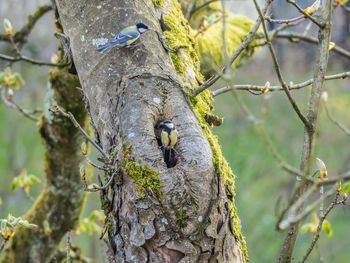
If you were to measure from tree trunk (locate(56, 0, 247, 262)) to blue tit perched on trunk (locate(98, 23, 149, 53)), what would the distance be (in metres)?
0.03

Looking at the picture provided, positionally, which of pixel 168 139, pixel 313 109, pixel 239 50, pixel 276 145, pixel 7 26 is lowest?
pixel 168 139

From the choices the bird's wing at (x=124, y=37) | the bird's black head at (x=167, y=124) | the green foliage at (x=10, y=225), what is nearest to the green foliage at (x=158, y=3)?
the bird's wing at (x=124, y=37)

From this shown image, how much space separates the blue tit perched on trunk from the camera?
1.52 metres

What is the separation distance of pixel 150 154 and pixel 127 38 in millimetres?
443

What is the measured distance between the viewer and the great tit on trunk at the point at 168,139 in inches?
52.9

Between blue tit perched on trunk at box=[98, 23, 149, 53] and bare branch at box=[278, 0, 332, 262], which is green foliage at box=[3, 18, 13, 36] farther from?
bare branch at box=[278, 0, 332, 262]

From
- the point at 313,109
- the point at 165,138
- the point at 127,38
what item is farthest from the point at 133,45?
the point at 313,109

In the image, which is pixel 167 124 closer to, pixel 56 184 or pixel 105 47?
pixel 105 47

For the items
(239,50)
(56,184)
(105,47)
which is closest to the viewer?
(239,50)

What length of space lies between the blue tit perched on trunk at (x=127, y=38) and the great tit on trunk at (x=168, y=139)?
32 cm

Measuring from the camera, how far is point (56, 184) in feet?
9.27

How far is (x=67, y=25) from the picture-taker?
5.67ft

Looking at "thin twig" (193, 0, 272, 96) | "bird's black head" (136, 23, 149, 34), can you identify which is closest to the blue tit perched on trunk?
"bird's black head" (136, 23, 149, 34)

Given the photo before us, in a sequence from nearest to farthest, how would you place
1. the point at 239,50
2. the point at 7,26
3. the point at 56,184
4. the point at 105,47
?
the point at 239,50 < the point at 105,47 < the point at 7,26 < the point at 56,184
